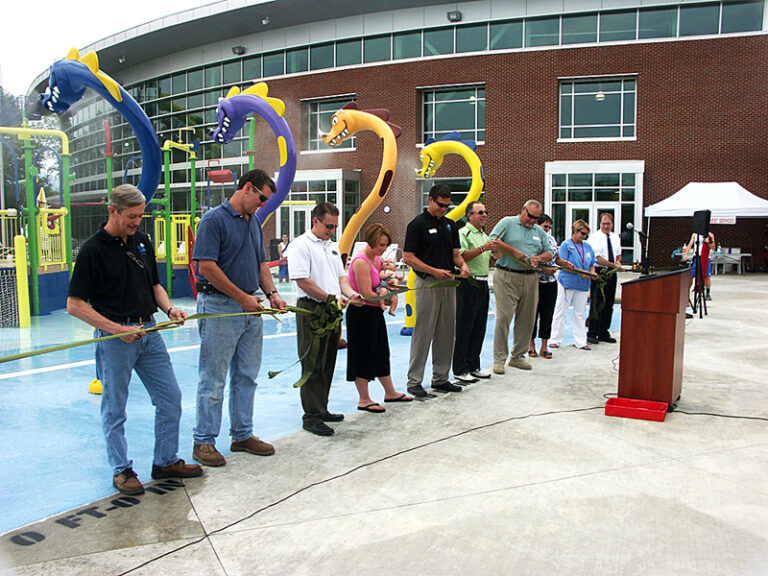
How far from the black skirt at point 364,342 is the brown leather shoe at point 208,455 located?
1.59 metres

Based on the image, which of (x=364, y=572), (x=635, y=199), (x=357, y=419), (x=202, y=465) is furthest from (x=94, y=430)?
(x=635, y=199)

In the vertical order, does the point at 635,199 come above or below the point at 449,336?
above

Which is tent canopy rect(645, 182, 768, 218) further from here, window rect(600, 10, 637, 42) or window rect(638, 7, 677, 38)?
window rect(600, 10, 637, 42)

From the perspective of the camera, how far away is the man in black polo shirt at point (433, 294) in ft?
20.6

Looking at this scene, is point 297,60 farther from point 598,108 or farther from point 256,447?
point 256,447

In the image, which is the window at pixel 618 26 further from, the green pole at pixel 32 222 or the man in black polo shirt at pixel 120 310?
the man in black polo shirt at pixel 120 310

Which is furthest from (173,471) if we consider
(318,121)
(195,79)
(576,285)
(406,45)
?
(195,79)

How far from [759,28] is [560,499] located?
2677 cm

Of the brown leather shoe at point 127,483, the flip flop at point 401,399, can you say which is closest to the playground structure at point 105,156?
the flip flop at point 401,399

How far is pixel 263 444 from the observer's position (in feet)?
14.9

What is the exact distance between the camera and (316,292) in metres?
5.10

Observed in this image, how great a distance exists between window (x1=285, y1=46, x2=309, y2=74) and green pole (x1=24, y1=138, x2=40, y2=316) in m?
20.9

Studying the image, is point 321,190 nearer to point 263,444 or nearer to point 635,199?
point 635,199

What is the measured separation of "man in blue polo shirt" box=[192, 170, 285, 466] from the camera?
429 centimetres
